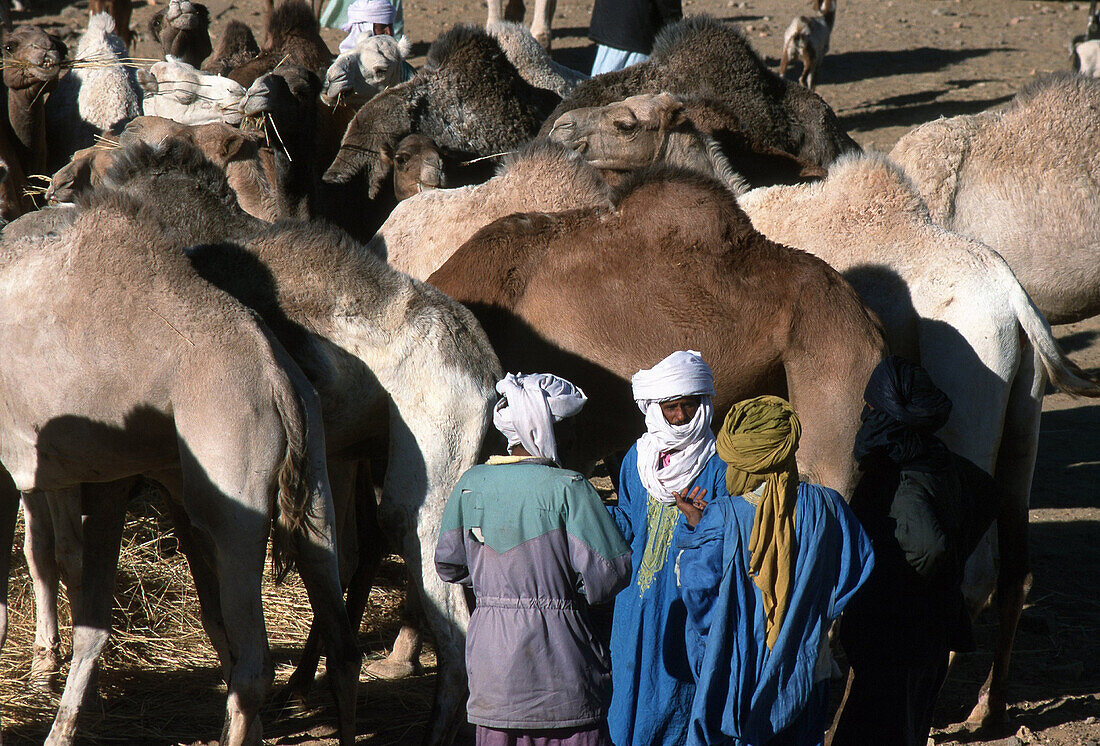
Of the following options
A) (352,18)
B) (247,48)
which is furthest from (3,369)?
A: (247,48)

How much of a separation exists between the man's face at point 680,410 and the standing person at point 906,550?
49cm

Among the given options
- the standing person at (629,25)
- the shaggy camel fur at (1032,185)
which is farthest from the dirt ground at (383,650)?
the standing person at (629,25)

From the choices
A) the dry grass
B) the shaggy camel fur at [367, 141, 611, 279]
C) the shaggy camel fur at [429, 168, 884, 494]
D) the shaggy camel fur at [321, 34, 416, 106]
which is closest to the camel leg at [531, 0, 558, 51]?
the shaggy camel fur at [321, 34, 416, 106]

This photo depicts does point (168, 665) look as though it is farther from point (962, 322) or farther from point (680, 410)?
point (962, 322)

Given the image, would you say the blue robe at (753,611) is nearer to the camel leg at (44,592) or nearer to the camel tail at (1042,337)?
the camel tail at (1042,337)

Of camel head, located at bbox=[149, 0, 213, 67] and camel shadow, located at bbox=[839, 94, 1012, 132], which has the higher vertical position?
camel head, located at bbox=[149, 0, 213, 67]

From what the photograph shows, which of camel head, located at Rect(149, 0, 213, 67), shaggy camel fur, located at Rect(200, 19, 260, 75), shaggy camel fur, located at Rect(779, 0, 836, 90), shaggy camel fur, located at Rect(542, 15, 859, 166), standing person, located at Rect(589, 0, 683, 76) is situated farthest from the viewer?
shaggy camel fur, located at Rect(779, 0, 836, 90)

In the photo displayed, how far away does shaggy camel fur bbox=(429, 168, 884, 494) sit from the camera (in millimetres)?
3980

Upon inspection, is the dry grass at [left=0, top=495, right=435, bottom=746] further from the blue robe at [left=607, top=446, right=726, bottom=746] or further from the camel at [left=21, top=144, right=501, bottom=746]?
the blue robe at [left=607, top=446, right=726, bottom=746]

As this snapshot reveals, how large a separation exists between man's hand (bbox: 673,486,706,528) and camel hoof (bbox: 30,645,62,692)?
2.76 metres

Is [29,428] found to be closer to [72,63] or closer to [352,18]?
[72,63]

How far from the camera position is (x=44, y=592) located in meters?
4.37

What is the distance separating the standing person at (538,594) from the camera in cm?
262

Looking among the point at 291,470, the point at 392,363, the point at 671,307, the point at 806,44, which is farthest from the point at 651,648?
the point at 806,44
